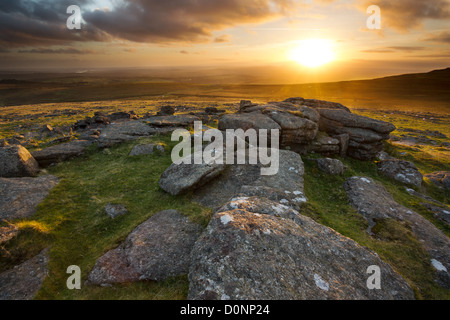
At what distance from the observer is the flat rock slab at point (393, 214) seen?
10472mm

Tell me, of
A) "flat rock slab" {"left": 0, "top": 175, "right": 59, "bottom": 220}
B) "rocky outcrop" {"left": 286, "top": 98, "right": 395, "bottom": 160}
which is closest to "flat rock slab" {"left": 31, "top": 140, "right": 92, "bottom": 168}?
"flat rock slab" {"left": 0, "top": 175, "right": 59, "bottom": 220}

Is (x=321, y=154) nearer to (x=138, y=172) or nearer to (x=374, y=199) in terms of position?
(x=374, y=199)

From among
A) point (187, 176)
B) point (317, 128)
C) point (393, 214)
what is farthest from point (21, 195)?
point (317, 128)

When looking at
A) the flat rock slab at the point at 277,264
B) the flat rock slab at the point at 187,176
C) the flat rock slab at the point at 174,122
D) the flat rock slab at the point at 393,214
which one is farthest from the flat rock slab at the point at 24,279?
the flat rock slab at the point at 174,122

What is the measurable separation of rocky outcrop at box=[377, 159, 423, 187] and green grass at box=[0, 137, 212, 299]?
19.3 metres

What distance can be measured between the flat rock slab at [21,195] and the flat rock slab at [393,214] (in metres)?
19.1

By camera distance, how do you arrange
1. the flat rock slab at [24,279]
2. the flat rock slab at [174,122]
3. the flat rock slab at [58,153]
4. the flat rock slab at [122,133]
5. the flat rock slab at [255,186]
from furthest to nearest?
the flat rock slab at [174,122] → the flat rock slab at [122,133] → the flat rock slab at [58,153] → the flat rock slab at [255,186] → the flat rock slab at [24,279]

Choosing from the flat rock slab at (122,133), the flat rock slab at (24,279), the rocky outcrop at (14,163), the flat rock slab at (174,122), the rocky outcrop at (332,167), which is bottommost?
the flat rock slab at (24,279)

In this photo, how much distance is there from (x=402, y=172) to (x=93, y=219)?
83.8ft

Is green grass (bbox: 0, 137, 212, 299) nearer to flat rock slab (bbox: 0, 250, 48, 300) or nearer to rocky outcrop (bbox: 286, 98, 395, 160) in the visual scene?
flat rock slab (bbox: 0, 250, 48, 300)

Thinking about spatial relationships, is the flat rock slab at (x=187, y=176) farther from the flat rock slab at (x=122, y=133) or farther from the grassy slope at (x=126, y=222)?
the flat rock slab at (x=122, y=133)

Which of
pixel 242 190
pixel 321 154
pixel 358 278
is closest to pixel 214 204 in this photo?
pixel 242 190

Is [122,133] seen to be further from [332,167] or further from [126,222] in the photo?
[332,167]

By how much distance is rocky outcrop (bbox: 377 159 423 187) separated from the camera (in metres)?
19.6
